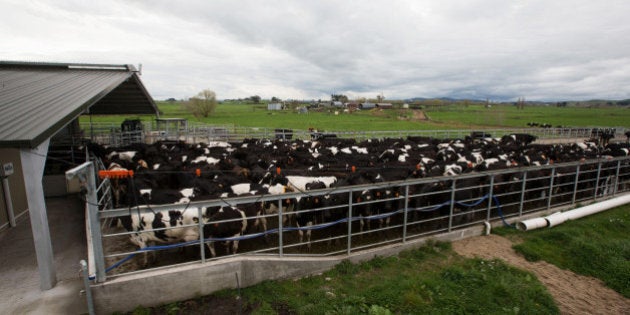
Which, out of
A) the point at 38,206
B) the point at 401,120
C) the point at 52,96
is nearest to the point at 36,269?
the point at 38,206

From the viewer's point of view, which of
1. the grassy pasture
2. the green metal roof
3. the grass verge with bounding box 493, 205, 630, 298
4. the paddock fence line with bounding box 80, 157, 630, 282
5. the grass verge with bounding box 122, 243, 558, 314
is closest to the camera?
the grass verge with bounding box 122, 243, 558, 314

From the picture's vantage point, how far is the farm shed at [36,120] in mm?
4957

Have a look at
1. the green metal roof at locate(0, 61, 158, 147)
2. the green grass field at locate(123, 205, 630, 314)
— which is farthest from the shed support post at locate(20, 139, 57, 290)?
the green grass field at locate(123, 205, 630, 314)

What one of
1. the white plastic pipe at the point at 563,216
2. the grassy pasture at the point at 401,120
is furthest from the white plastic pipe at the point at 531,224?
the grassy pasture at the point at 401,120

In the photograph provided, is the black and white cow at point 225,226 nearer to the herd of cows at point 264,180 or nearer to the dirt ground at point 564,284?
the herd of cows at point 264,180

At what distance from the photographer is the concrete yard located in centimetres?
496

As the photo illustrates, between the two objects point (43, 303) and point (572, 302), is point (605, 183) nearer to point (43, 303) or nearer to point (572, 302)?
point (572, 302)

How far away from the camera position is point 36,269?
6055 millimetres

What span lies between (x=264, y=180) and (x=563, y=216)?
29.1 ft

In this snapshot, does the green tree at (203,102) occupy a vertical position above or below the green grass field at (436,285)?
above

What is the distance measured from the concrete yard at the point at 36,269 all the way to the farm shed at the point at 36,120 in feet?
0.92

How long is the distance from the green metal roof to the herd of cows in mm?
1870

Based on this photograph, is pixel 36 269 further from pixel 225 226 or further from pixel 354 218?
pixel 354 218

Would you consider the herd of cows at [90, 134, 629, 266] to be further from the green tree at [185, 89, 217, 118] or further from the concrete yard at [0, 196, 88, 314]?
the green tree at [185, 89, 217, 118]
